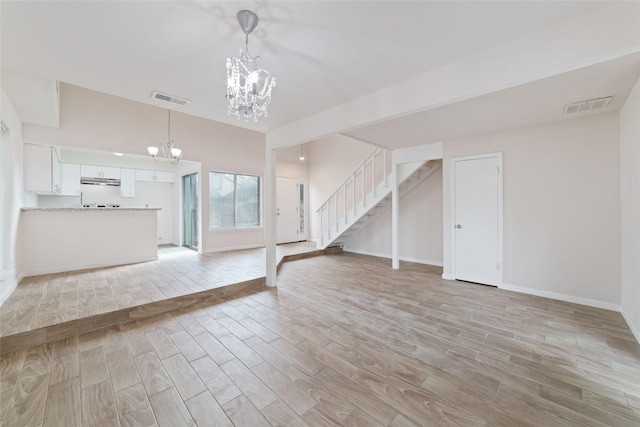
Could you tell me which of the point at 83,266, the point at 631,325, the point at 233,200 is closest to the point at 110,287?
the point at 83,266

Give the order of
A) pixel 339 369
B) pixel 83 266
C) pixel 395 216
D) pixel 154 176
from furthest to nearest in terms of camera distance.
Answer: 1. pixel 154 176
2. pixel 395 216
3. pixel 83 266
4. pixel 339 369

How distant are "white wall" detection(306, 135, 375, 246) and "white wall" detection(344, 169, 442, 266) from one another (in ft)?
6.18

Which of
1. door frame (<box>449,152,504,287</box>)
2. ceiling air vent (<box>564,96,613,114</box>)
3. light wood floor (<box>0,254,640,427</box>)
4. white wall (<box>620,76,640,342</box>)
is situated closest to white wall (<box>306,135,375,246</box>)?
door frame (<box>449,152,504,287</box>)

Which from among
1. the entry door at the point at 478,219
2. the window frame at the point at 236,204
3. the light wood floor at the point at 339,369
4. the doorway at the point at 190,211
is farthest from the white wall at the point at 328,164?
the light wood floor at the point at 339,369

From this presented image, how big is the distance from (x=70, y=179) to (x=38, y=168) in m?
1.94

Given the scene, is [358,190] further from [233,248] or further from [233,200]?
[233,248]

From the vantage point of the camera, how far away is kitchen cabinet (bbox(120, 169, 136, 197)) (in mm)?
6812

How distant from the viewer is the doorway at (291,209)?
800cm

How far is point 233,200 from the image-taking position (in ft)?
23.5

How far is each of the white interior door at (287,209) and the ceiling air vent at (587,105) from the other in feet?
21.4

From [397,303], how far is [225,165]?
18.4 feet

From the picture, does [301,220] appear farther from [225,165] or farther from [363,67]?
[363,67]

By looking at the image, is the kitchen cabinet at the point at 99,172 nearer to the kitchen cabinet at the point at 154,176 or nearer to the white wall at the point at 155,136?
the kitchen cabinet at the point at 154,176

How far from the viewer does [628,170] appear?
276 cm
